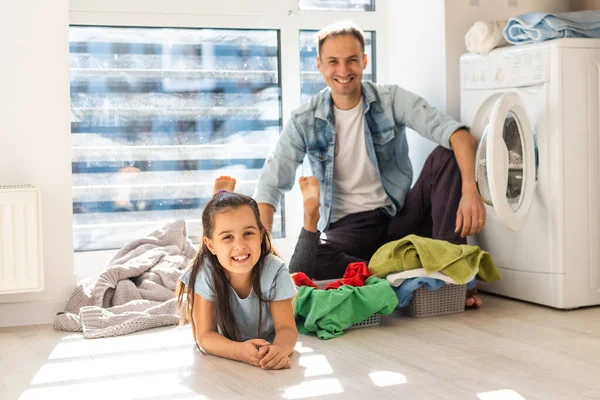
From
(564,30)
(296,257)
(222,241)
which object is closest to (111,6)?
(296,257)

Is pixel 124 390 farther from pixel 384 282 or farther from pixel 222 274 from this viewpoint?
pixel 384 282

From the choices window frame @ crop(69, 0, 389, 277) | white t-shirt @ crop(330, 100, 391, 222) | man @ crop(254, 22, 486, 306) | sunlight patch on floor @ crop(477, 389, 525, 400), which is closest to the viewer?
sunlight patch on floor @ crop(477, 389, 525, 400)

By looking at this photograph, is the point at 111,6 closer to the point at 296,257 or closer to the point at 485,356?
the point at 296,257

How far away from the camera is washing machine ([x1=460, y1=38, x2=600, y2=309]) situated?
2613 millimetres

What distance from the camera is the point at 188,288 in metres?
2.23

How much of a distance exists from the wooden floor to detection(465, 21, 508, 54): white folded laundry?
3.05 feet

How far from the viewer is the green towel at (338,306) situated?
93.7 inches

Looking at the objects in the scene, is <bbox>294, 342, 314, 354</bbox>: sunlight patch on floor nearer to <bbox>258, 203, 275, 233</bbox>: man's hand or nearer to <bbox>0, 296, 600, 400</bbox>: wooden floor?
<bbox>0, 296, 600, 400</bbox>: wooden floor

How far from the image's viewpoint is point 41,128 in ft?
8.75

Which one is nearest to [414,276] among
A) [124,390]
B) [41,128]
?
[124,390]

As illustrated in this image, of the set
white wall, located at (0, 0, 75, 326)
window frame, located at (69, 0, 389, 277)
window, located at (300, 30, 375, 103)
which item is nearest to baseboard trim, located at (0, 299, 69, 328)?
white wall, located at (0, 0, 75, 326)

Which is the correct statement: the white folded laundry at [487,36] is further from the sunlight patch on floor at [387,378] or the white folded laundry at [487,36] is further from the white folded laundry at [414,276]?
the sunlight patch on floor at [387,378]

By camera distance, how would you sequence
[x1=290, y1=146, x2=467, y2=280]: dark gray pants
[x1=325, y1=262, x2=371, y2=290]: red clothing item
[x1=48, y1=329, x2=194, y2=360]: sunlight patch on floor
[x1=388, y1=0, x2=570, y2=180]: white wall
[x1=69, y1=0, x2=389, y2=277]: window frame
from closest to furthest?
[x1=48, y1=329, x2=194, y2=360]: sunlight patch on floor, [x1=325, y1=262, x2=371, y2=290]: red clothing item, [x1=290, y1=146, x2=467, y2=280]: dark gray pants, [x1=388, y1=0, x2=570, y2=180]: white wall, [x1=69, y1=0, x2=389, y2=277]: window frame

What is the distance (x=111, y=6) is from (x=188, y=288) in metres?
1.48
